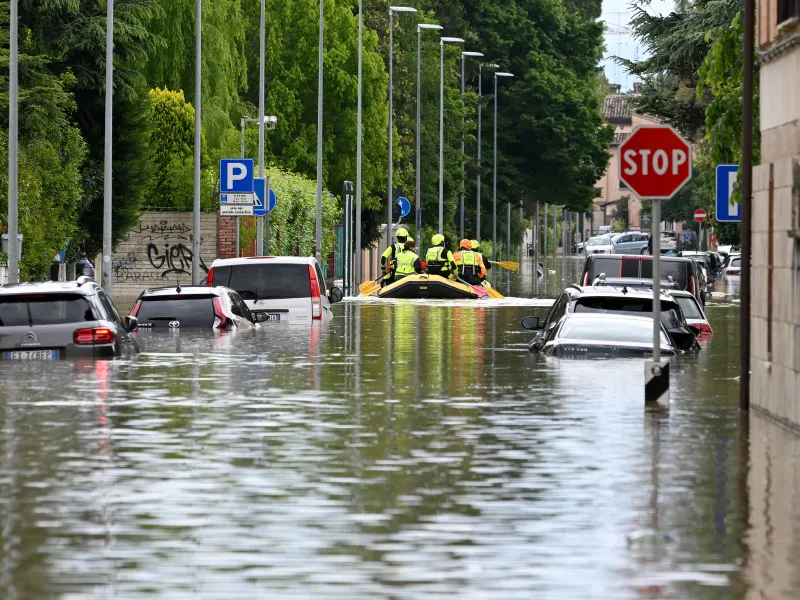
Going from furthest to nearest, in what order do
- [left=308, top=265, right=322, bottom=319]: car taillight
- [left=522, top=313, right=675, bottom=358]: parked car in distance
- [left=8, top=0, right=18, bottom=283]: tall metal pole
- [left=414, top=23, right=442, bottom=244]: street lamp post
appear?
1. [left=414, top=23, right=442, bottom=244]: street lamp post
2. [left=8, top=0, right=18, bottom=283]: tall metal pole
3. [left=308, top=265, right=322, bottom=319]: car taillight
4. [left=522, top=313, right=675, bottom=358]: parked car in distance

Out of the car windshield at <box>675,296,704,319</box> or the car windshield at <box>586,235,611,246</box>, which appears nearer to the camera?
the car windshield at <box>675,296,704,319</box>

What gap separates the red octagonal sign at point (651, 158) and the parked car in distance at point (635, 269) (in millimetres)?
18637

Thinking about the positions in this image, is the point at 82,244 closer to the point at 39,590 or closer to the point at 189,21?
the point at 189,21

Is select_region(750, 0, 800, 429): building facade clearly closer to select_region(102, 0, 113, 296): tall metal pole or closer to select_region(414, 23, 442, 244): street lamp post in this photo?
select_region(102, 0, 113, 296): tall metal pole

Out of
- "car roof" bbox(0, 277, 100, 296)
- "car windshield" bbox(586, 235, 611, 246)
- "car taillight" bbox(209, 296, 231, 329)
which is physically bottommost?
"car taillight" bbox(209, 296, 231, 329)

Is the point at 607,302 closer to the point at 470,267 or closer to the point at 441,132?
the point at 470,267

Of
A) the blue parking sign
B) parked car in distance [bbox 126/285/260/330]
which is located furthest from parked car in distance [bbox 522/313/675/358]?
the blue parking sign

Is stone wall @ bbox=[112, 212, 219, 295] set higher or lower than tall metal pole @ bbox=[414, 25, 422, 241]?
lower

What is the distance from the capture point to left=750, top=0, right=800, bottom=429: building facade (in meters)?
17.0

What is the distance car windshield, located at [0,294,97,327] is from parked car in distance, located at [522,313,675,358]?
18.4 ft

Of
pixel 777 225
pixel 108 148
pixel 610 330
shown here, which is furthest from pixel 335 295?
pixel 777 225

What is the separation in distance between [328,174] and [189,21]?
13001 millimetres

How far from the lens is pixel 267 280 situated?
35.1 metres

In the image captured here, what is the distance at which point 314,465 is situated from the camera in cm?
1452
